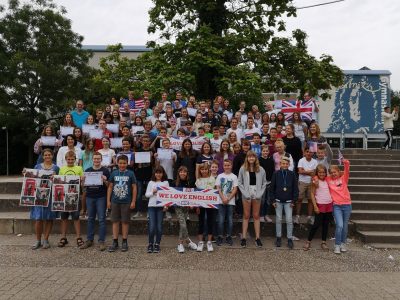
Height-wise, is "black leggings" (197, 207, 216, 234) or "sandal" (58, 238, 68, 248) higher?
"black leggings" (197, 207, 216, 234)

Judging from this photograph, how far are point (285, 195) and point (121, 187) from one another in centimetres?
346

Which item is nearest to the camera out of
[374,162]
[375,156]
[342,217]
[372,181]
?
[342,217]

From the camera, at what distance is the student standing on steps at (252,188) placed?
840 cm

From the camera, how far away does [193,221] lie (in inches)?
362

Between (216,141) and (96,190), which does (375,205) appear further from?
(96,190)

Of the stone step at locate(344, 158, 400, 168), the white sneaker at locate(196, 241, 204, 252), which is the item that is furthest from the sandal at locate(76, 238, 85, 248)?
the stone step at locate(344, 158, 400, 168)

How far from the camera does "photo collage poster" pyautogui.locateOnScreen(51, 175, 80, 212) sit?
8.12m

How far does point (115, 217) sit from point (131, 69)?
41.5 ft

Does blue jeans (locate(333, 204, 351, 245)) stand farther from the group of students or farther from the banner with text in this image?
the banner with text

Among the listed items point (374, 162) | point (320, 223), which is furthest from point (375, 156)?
point (320, 223)

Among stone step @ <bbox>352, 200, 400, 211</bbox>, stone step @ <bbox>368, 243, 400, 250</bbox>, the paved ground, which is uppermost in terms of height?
stone step @ <bbox>352, 200, 400, 211</bbox>

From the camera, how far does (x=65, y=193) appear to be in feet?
26.7

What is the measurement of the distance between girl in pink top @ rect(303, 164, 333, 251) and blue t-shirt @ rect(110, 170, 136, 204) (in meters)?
3.88

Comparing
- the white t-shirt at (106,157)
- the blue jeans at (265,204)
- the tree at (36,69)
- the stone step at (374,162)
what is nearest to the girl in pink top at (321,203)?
the blue jeans at (265,204)
